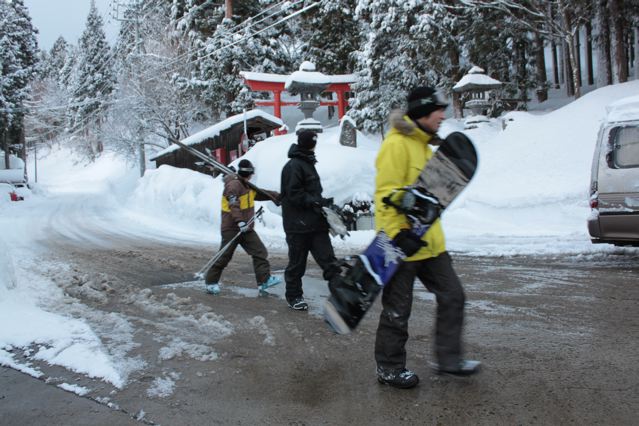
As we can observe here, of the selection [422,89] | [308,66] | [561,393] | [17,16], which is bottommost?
[561,393]

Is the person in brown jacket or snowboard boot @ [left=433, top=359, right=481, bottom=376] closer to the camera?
snowboard boot @ [left=433, top=359, right=481, bottom=376]

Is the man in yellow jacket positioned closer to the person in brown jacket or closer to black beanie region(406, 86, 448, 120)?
black beanie region(406, 86, 448, 120)

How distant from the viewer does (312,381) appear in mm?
3605

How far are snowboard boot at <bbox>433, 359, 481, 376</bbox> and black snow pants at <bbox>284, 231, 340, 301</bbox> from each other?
2.35 metres

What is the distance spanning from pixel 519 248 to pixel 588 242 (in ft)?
3.85

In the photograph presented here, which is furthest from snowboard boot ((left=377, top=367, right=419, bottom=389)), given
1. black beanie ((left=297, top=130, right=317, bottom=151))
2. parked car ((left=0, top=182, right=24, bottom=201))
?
parked car ((left=0, top=182, right=24, bottom=201))

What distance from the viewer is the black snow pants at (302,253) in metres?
5.65

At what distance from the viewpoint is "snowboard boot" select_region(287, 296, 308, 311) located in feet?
18.4

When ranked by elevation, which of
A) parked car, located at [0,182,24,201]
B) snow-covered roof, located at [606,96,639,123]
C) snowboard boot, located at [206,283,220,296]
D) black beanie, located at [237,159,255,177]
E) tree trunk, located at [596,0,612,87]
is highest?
tree trunk, located at [596,0,612,87]

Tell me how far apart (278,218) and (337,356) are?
9.51 meters

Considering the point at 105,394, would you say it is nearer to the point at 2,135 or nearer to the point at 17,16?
the point at 2,135

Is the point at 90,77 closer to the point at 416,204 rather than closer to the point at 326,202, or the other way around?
the point at 326,202

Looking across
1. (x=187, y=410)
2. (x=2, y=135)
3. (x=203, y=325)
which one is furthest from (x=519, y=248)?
(x=2, y=135)

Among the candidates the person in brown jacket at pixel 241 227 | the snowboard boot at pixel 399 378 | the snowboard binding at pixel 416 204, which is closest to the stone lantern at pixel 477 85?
the person in brown jacket at pixel 241 227
